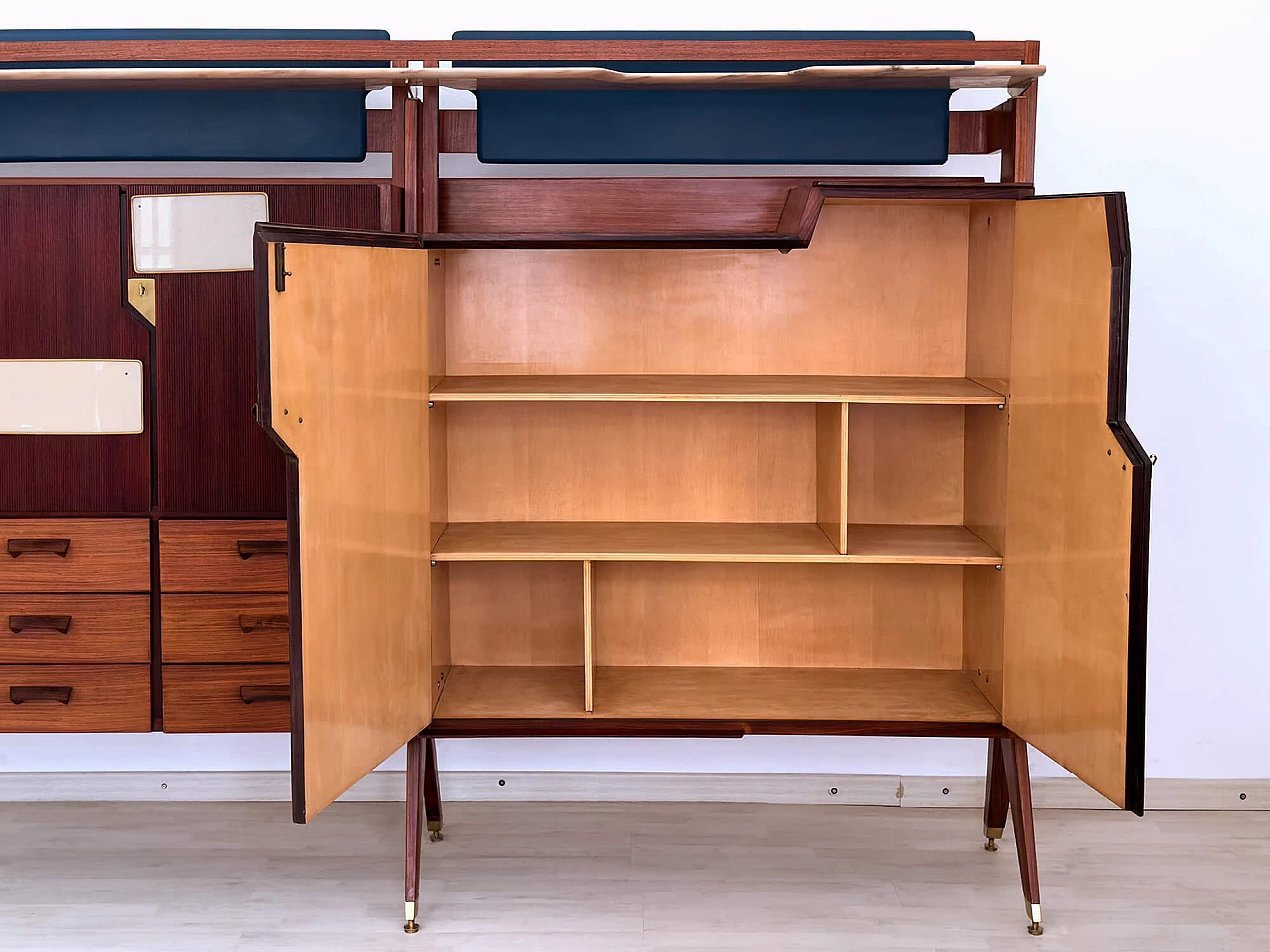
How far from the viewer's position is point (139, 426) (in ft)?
7.80

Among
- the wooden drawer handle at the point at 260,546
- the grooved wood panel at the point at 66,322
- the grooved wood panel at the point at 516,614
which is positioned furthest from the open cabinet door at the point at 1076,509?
the grooved wood panel at the point at 66,322

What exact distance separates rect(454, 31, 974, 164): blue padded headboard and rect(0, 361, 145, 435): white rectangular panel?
928 mm

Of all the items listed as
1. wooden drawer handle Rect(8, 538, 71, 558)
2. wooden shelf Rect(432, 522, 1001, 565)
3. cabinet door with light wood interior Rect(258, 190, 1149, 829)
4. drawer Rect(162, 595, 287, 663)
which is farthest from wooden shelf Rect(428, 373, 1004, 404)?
wooden drawer handle Rect(8, 538, 71, 558)

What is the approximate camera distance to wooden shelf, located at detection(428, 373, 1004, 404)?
7.56 ft

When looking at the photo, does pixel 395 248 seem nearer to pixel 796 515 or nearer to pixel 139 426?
pixel 139 426

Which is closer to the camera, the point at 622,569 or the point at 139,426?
the point at 139,426

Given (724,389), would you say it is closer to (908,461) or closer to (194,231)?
(908,461)

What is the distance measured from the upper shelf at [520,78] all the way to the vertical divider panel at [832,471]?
662 mm

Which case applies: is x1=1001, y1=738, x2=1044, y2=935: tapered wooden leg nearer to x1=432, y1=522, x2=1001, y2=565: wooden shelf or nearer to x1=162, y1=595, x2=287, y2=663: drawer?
x1=432, y1=522, x2=1001, y2=565: wooden shelf

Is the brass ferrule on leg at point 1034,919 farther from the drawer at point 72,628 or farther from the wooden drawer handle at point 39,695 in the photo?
the wooden drawer handle at point 39,695

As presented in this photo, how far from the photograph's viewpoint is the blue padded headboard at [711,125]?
90.1 inches

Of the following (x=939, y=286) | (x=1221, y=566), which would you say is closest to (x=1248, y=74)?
(x=939, y=286)

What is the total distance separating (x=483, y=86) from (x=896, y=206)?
1.01m

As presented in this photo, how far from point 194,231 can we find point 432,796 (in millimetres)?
1439
